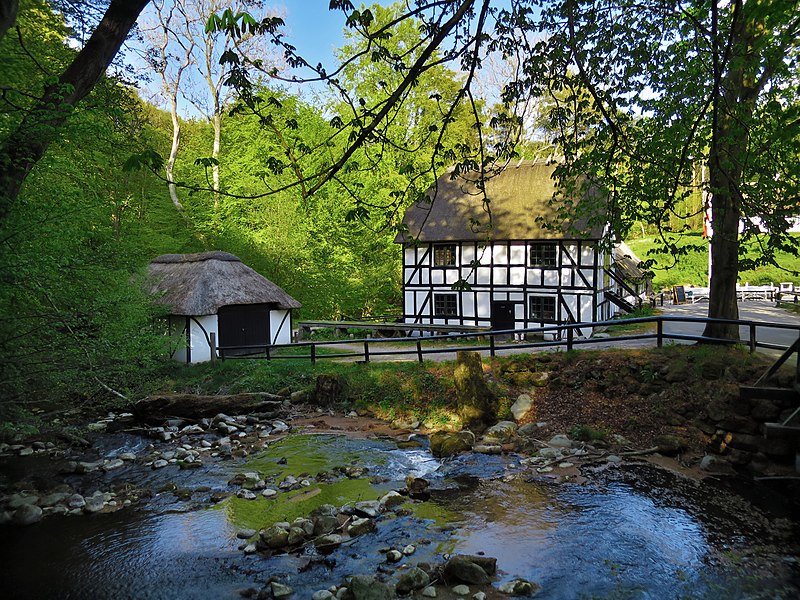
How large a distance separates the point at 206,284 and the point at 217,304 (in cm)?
96

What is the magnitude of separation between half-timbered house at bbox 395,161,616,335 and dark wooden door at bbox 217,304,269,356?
6119 mm

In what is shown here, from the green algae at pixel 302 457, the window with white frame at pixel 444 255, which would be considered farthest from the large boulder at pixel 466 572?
the window with white frame at pixel 444 255

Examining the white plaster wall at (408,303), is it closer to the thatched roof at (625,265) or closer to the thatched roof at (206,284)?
the thatched roof at (206,284)

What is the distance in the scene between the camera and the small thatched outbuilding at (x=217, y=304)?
1719 centimetres

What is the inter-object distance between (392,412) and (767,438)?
24.0 ft

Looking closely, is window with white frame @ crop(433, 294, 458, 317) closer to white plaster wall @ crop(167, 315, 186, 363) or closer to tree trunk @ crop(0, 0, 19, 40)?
white plaster wall @ crop(167, 315, 186, 363)

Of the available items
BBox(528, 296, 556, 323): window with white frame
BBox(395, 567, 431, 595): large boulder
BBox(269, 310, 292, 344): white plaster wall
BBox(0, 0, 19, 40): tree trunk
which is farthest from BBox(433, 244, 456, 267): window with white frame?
BBox(0, 0, 19, 40): tree trunk

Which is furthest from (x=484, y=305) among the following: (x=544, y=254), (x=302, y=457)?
(x=302, y=457)

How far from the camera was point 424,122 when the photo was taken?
816 inches

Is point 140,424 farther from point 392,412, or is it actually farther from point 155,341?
point 392,412

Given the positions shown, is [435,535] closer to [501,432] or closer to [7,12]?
[501,432]

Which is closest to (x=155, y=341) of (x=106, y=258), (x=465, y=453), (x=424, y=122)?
(x=106, y=258)

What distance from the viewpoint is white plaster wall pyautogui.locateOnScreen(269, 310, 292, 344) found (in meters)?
19.9

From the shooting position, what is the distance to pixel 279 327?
2019 centimetres
